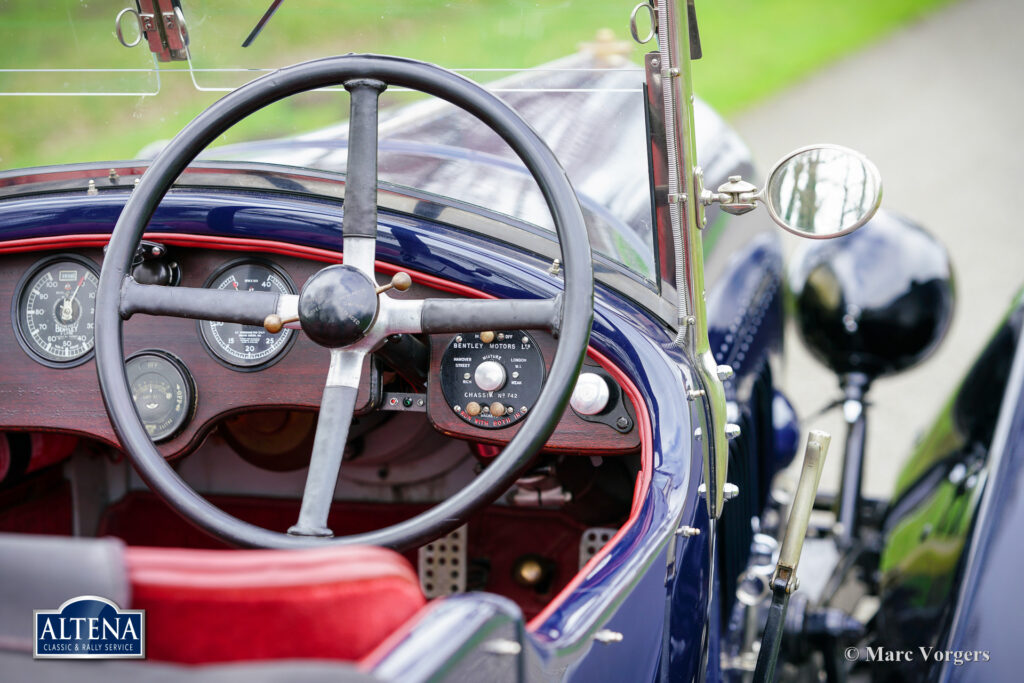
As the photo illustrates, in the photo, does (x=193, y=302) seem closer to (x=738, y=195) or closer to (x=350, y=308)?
(x=350, y=308)

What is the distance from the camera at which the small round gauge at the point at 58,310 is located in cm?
161

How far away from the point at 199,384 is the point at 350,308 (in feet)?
1.49

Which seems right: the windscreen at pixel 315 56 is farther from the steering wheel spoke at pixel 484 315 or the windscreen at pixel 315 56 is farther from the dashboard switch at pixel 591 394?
the steering wheel spoke at pixel 484 315

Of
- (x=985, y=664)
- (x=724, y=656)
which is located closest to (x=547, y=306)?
(x=985, y=664)

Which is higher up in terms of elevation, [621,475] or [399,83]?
[399,83]

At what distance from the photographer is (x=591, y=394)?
146 cm

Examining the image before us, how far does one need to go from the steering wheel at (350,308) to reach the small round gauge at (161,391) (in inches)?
9.1

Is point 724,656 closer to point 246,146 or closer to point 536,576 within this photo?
point 536,576

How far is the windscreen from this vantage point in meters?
1.70

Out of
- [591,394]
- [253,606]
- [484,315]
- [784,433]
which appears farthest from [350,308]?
[784,433]

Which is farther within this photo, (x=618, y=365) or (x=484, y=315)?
(x=618, y=365)

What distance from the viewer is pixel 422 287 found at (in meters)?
1.50

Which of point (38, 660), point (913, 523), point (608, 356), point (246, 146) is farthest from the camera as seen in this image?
point (913, 523)

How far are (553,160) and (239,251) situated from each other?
55cm
